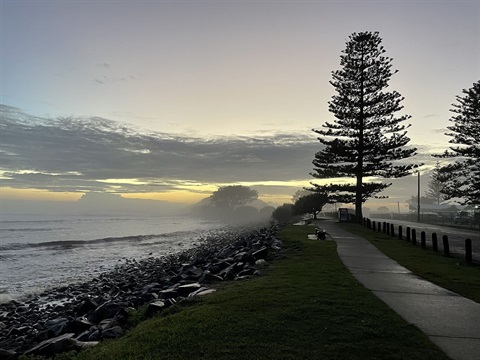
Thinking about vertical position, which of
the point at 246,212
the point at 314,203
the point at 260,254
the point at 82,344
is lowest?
the point at 246,212

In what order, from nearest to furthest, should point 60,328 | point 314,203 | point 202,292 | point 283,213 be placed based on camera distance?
point 60,328, point 202,292, point 314,203, point 283,213

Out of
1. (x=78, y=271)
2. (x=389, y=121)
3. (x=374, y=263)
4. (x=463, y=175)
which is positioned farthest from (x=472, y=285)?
(x=463, y=175)

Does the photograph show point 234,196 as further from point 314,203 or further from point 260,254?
point 260,254

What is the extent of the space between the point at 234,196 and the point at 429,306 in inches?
6005

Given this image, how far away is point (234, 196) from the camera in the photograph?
159 m

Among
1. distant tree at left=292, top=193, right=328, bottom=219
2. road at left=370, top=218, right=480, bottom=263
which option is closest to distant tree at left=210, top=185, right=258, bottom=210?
distant tree at left=292, top=193, right=328, bottom=219

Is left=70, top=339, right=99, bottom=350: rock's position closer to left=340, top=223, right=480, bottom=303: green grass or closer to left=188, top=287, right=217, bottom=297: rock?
left=188, top=287, right=217, bottom=297: rock

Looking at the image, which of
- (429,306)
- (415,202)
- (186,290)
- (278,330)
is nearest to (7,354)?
(186,290)

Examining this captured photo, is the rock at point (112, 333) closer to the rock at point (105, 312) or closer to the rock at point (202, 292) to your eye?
the rock at point (105, 312)

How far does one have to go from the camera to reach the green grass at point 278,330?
4.58 meters

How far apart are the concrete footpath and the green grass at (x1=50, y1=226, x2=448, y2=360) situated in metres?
0.27

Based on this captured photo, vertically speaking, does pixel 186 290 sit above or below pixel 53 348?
above

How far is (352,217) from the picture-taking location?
1656 inches

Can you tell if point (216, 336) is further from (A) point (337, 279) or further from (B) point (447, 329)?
(A) point (337, 279)
